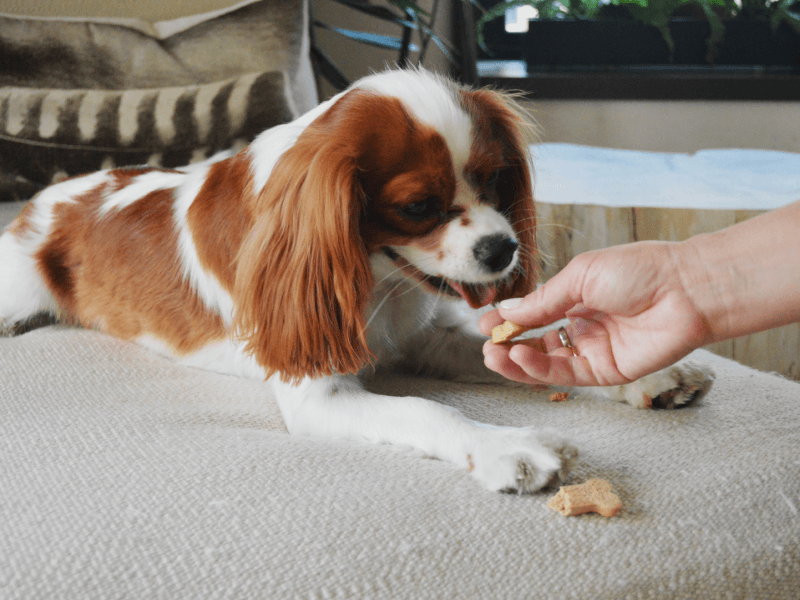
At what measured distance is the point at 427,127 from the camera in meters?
1.47

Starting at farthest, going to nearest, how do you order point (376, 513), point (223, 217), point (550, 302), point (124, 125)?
1. point (124, 125)
2. point (223, 217)
3. point (550, 302)
4. point (376, 513)

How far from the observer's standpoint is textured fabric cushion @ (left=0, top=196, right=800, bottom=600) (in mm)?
929

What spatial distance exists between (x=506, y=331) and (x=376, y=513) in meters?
0.45

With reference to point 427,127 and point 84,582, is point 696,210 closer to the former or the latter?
point 427,127

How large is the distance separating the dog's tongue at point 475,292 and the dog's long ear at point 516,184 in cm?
14

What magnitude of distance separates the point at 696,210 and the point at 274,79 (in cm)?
163

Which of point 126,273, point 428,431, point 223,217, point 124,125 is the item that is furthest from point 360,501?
point 124,125

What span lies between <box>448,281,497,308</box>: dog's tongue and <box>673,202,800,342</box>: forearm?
0.48m

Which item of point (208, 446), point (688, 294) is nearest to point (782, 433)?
point (688, 294)

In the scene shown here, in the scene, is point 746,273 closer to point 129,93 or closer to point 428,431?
point 428,431

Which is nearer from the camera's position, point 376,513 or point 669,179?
point 376,513

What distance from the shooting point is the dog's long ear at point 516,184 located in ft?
5.80

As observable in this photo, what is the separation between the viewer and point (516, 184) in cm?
182

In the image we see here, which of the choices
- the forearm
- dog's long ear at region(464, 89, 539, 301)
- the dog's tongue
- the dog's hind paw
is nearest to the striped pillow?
dog's long ear at region(464, 89, 539, 301)
